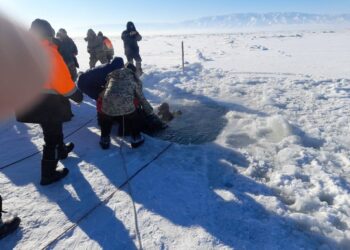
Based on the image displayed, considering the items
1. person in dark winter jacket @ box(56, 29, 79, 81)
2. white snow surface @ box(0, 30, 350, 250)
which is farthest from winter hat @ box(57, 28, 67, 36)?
white snow surface @ box(0, 30, 350, 250)

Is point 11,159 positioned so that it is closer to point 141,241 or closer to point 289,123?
point 141,241

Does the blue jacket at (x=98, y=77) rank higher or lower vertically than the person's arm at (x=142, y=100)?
higher

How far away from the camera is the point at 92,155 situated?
4.26 meters

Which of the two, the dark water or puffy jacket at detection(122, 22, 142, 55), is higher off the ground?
puffy jacket at detection(122, 22, 142, 55)

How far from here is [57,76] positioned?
3.18 metres

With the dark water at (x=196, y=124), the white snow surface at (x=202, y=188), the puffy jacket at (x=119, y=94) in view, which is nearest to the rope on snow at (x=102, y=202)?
the white snow surface at (x=202, y=188)

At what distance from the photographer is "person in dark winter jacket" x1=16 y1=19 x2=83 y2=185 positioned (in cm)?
316

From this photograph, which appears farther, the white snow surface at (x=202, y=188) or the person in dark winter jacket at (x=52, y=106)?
the person in dark winter jacket at (x=52, y=106)

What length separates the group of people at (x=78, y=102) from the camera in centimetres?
320

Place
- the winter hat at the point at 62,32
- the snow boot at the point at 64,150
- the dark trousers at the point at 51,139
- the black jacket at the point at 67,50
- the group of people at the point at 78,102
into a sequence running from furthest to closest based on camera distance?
1. the winter hat at the point at 62,32
2. the black jacket at the point at 67,50
3. the snow boot at the point at 64,150
4. the dark trousers at the point at 51,139
5. the group of people at the point at 78,102

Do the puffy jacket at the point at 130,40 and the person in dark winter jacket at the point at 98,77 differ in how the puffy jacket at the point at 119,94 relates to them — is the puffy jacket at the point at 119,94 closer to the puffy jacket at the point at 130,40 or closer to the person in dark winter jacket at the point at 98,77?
the person in dark winter jacket at the point at 98,77

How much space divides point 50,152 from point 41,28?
53.0 inches

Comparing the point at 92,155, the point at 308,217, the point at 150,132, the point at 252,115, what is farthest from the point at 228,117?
the point at 308,217

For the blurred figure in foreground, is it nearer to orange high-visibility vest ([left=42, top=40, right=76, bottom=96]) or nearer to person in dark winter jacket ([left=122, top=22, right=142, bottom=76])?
orange high-visibility vest ([left=42, top=40, right=76, bottom=96])
